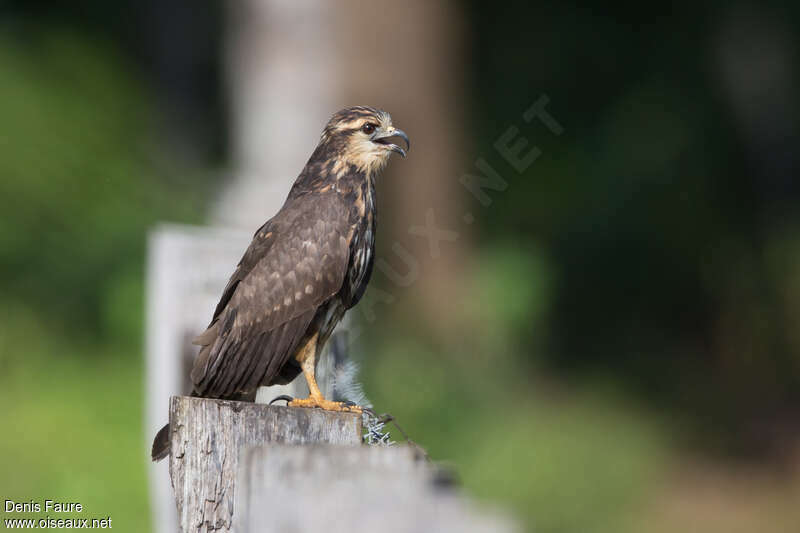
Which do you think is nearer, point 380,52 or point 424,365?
point 424,365

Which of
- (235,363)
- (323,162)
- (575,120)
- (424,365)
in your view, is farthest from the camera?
(575,120)

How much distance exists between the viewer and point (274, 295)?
3.59 meters

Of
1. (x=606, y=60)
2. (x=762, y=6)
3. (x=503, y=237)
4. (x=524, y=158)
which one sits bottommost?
(x=503, y=237)

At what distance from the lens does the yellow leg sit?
3.34 meters

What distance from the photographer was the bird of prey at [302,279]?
3.49 m

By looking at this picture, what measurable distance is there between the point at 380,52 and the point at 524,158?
6.20 feet

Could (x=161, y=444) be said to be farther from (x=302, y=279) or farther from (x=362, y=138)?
(x=362, y=138)

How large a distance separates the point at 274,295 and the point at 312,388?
0.36 metres

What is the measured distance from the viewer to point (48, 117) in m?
8.39

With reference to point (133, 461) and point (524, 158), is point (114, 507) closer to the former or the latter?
point (133, 461)

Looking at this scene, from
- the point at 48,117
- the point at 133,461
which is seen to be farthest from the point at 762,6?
the point at 133,461

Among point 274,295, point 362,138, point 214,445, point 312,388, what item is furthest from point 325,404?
point 362,138

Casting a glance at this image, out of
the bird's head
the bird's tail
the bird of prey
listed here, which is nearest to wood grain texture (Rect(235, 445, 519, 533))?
the bird's tail

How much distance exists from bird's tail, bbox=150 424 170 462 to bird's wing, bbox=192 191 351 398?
0.32 m
